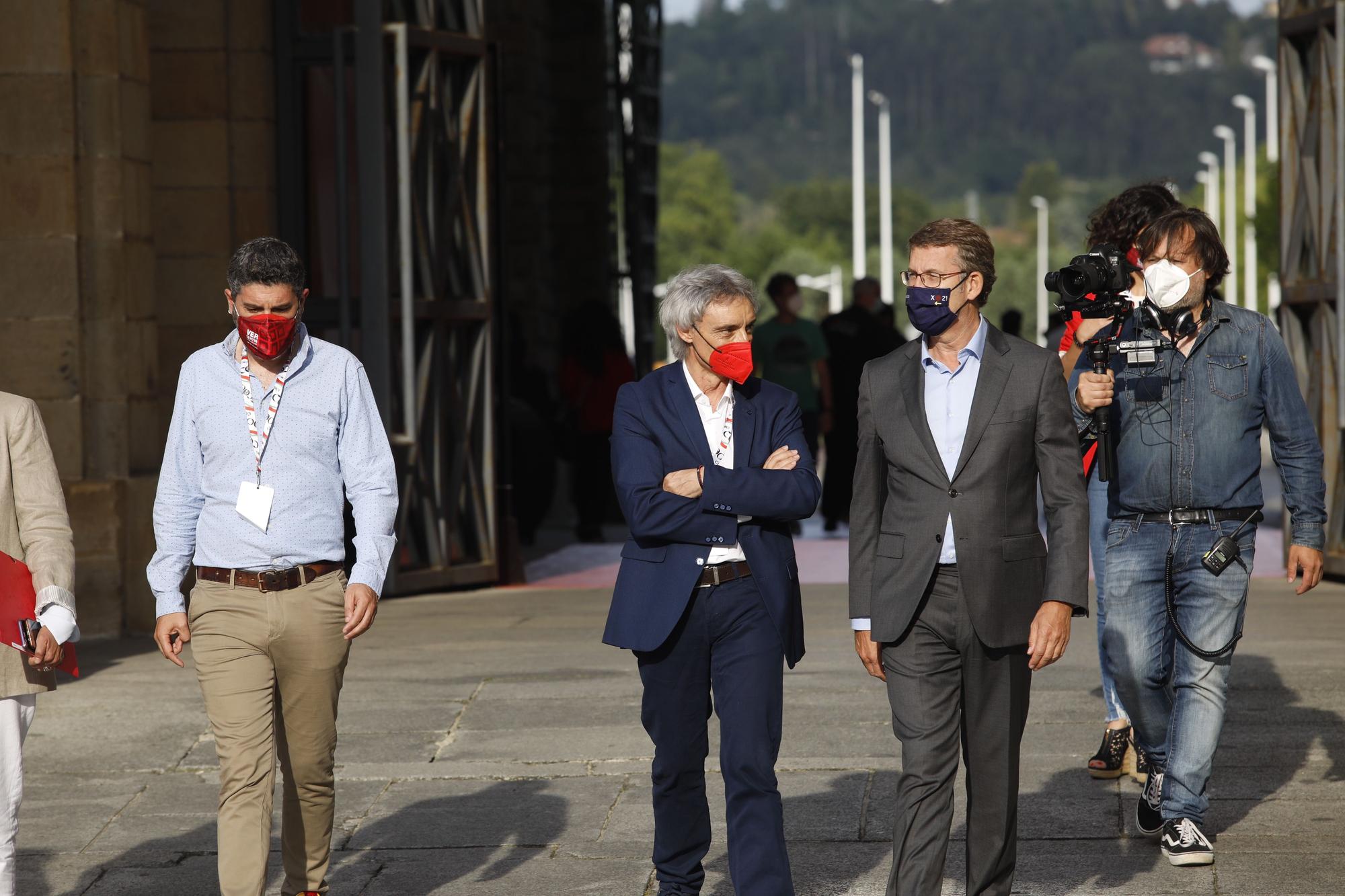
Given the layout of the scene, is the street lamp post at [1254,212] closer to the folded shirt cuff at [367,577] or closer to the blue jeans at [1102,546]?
the blue jeans at [1102,546]

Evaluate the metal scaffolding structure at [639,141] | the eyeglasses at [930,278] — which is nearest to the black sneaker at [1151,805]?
the eyeglasses at [930,278]

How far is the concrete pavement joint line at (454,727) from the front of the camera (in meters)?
7.43

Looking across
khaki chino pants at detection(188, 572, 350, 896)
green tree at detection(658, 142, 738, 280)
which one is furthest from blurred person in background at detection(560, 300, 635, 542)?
green tree at detection(658, 142, 738, 280)

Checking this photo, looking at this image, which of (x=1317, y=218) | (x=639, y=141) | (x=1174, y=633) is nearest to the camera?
(x=1174, y=633)

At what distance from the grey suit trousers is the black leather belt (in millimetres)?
1055

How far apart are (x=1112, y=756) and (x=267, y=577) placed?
10.4ft

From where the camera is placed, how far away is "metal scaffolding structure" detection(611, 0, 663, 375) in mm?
19062

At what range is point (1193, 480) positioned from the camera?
564 cm

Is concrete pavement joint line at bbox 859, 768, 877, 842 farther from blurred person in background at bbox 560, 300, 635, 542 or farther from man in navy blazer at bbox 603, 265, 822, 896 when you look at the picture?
blurred person in background at bbox 560, 300, 635, 542

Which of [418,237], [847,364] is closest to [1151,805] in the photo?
[418,237]

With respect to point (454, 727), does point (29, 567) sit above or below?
above

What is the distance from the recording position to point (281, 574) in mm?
4844

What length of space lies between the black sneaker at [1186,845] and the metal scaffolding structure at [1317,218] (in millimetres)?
5802

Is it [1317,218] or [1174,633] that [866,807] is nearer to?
[1174,633]
